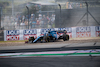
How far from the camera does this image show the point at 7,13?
1620cm

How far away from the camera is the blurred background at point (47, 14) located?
15824 millimetres

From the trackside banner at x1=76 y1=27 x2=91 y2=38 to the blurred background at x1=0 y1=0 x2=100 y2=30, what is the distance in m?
0.88

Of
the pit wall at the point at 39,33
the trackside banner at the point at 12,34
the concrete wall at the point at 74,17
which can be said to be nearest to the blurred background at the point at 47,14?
the concrete wall at the point at 74,17

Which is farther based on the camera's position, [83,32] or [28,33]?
[83,32]

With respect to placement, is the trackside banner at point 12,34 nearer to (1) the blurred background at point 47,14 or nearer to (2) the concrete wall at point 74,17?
(1) the blurred background at point 47,14

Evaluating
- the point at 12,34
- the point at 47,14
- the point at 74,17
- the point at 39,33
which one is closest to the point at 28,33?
the point at 39,33

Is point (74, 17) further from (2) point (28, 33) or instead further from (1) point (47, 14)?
(2) point (28, 33)

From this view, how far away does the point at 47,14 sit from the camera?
1697 cm

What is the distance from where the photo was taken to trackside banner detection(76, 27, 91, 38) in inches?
580

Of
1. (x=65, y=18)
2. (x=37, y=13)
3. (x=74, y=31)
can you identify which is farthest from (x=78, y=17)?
(x=37, y=13)

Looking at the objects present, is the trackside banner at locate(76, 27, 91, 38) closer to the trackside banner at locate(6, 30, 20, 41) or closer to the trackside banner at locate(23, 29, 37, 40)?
the trackside banner at locate(23, 29, 37, 40)

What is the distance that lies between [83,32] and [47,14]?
4.45m

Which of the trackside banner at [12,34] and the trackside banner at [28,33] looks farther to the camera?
the trackside banner at [28,33]

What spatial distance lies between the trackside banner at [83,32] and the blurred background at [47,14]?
0.88m
